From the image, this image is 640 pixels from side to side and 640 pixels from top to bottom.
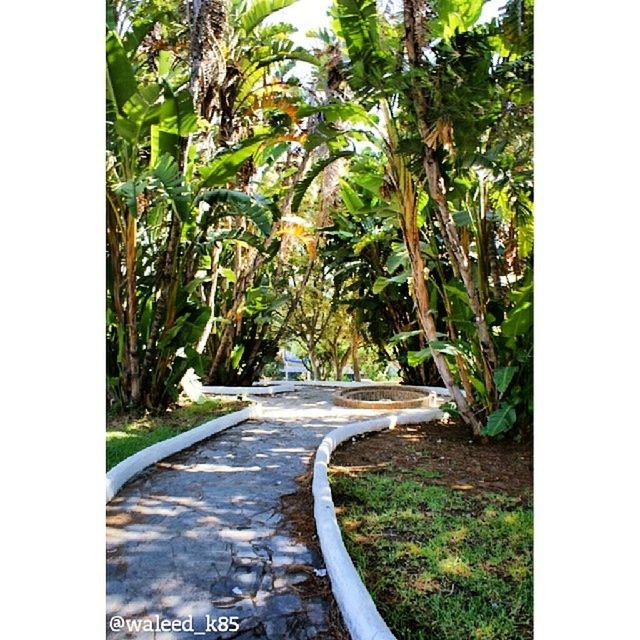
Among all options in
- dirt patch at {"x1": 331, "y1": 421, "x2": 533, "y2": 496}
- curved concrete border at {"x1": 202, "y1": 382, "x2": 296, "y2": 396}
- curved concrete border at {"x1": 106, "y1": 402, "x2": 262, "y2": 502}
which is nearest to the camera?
curved concrete border at {"x1": 106, "y1": 402, "x2": 262, "y2": 502}

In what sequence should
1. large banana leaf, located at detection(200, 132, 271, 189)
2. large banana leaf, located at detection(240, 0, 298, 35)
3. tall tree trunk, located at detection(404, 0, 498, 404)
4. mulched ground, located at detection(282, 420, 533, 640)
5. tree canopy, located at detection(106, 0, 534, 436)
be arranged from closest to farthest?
mulched ground, located at detection(282, 420, 533, 640) → tree canopy, located at detection(106, 0, 534, 436) → tall tree trunk, located at detection(404, 0, 498, 404) → large banana leaf, located at detection(200, 132, 271, 189) → large banana leaf, located at detection(240, 0, 298, 35)

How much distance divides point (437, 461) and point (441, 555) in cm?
137

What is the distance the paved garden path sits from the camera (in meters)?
1.77

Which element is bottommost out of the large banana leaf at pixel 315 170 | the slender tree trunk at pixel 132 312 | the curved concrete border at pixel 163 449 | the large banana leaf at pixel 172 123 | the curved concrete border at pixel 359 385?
the curved concrete border at pixel 359 385

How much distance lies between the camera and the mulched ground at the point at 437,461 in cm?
277

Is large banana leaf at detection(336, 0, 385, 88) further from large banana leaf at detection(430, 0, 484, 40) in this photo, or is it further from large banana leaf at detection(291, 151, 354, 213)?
large banana leaf at detection(291, 151, 354, 213)

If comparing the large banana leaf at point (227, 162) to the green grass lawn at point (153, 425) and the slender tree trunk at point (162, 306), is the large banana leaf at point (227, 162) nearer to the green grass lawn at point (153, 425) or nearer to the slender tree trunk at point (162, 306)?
the slender tree trunk at point (162, 306)

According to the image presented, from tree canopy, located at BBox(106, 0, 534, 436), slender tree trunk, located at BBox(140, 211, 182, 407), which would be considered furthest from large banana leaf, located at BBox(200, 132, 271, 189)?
slender tree trunk, located at BBox(140, 211, 182, 407)

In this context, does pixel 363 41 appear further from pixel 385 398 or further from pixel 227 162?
pixel 385 398

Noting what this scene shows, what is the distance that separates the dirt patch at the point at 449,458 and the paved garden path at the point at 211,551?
0.38 m

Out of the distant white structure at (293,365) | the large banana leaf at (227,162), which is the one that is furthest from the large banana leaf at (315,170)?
the distant white structure at (293,365)

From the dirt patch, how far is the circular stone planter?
4.57ft

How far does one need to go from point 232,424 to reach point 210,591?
2.88 metres

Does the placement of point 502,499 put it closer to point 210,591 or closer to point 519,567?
point 519,567
